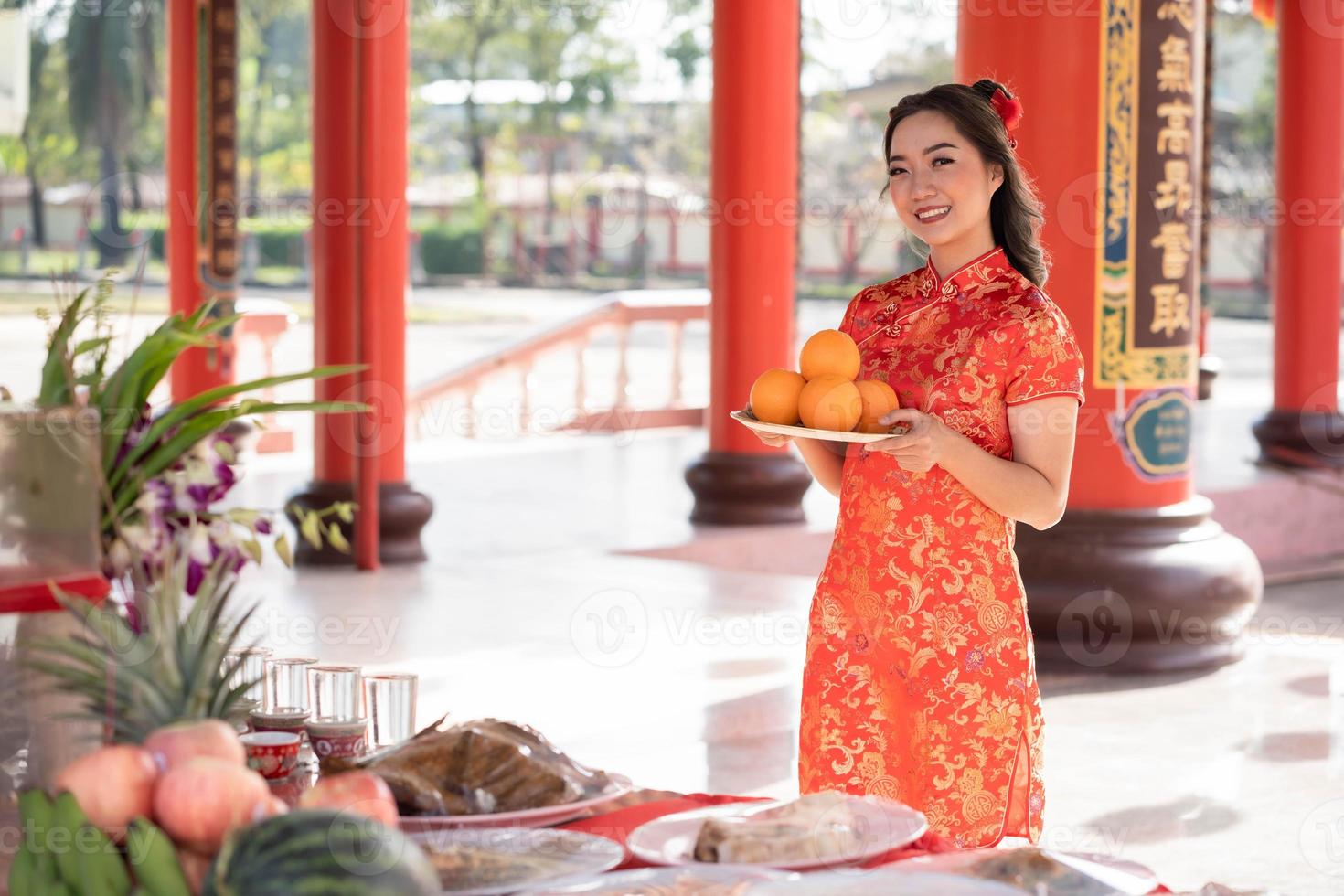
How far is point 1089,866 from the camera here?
4.27 ft

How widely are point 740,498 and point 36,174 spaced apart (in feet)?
67.3

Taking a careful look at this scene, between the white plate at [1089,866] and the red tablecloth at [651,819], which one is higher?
the white plate at [1089,866]

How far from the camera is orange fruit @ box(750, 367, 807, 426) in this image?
5.92 feet

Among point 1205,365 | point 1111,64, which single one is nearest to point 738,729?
point 1111,64

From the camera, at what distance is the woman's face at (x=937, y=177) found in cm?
196

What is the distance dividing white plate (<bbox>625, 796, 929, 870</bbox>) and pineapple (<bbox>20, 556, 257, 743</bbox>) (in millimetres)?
346

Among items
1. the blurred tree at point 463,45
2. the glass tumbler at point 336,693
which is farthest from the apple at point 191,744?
the blurred tree at point 463,45

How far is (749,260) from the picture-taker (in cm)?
653

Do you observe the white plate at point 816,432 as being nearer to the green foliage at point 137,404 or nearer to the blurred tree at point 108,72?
the green foliage at point 137,404

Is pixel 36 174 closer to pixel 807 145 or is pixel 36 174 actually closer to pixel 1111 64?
pixel 807 145

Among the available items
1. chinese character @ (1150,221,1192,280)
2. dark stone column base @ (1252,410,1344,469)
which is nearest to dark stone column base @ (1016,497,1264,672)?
chinese character @ (1150,221,1192,280)

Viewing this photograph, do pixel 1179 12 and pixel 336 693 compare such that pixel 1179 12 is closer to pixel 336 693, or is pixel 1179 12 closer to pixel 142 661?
pixel 336 693

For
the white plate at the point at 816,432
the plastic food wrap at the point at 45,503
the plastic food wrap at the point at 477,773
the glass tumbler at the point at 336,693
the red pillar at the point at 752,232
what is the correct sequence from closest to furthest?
the plastic food wrap at the point at 45,503 → the plastic food wrap at the point at 477,773 → the glass tumbler at the point at 336,693 → the white plate at the point at 816,432 → the red pillar at the point at 752,232

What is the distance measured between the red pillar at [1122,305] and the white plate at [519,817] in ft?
11.4
